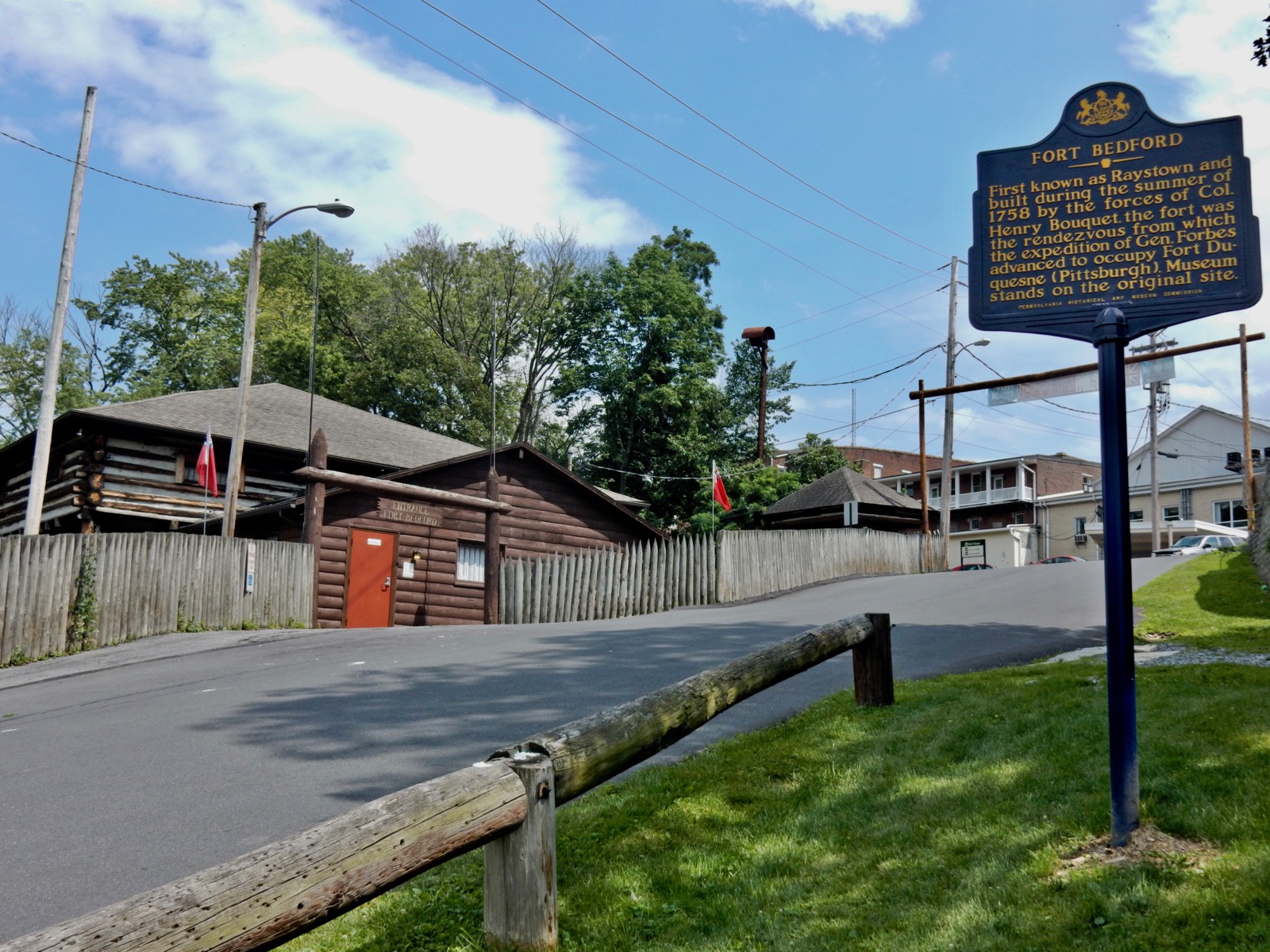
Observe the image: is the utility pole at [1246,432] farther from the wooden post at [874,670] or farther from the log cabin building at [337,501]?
the wooden post at [874,670]

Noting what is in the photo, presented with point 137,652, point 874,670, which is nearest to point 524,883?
point 874,670

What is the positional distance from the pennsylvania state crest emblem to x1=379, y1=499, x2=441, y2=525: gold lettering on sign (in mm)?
21852

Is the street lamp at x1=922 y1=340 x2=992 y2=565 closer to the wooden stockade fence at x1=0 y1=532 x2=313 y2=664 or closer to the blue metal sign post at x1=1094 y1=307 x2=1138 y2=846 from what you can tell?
the wooden stockade fence at x1=0 y1=532 x2=313 y2=664

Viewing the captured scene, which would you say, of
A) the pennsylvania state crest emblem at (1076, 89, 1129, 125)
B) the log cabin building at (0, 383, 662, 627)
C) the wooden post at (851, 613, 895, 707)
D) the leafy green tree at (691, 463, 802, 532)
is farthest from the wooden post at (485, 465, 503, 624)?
the leafy green tree at (691, 463, 802, 532)

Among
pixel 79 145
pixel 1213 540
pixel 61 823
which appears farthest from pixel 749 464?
pixel 61 823

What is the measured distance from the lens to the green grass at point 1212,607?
40.6 ft

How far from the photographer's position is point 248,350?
21844 millimetres

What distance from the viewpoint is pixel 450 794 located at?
392 centimetres

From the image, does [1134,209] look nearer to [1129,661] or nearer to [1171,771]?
[1129,661]

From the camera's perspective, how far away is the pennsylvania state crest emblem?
5.74 m

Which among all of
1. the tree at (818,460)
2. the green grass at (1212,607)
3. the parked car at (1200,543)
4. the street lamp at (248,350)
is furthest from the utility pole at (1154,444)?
the street lamp at (248,350)

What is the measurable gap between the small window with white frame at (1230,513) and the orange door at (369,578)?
49.4m

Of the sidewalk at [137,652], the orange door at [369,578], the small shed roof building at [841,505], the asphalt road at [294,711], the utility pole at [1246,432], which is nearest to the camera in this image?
the asphalt road at [294,711]

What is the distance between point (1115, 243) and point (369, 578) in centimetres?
2261
